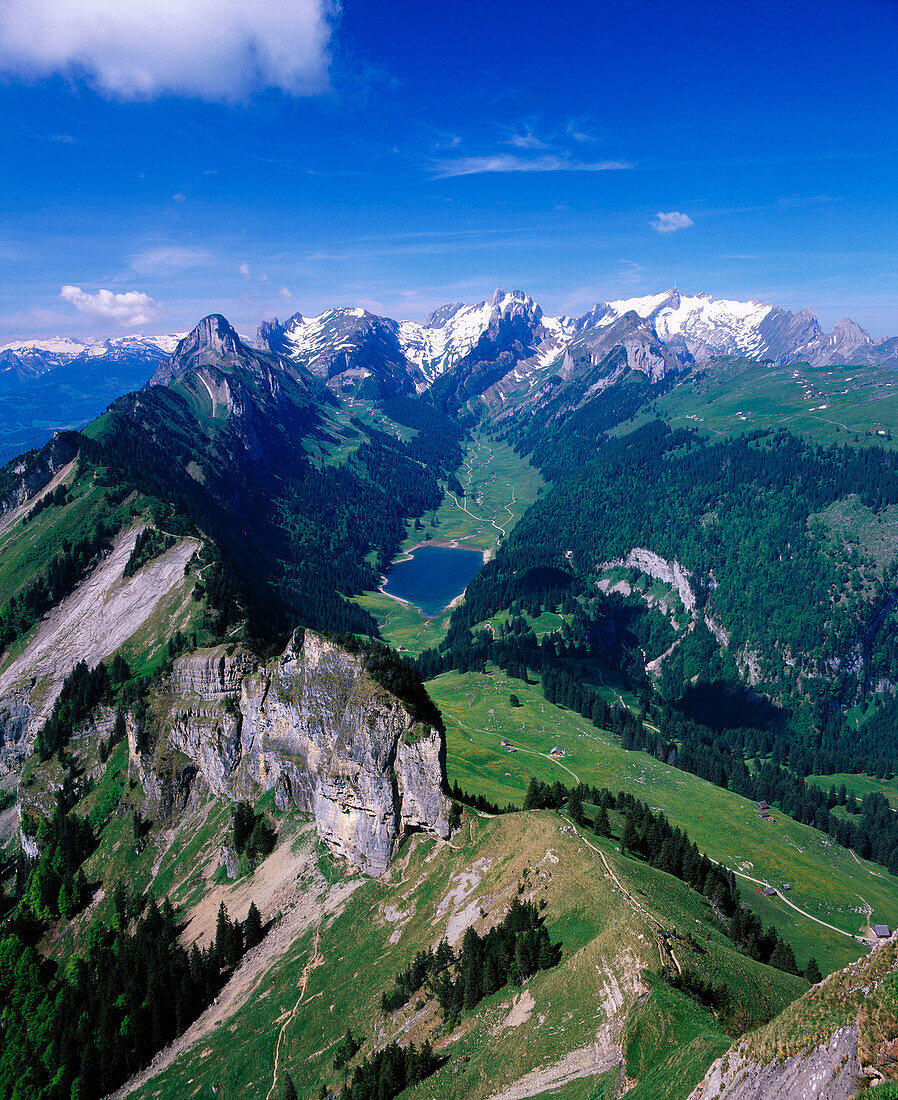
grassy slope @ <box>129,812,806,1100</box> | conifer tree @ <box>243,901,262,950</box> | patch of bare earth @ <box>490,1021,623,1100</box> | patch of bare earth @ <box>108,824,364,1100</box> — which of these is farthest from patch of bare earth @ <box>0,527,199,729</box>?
patch of bare earth @ <box>490,1021,623,1100</box>

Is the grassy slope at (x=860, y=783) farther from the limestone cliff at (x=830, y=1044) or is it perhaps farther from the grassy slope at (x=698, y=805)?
the limestone cliff at (x=830, y=1044)

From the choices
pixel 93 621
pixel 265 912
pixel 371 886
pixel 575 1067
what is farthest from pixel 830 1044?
pixel 93 621

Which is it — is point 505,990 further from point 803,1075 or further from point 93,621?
point 93,621

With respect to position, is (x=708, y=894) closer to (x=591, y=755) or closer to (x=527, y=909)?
(x=527, y=909)

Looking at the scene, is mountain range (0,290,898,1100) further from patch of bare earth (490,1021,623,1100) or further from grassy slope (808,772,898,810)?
grassy slope (808,772,898,810)

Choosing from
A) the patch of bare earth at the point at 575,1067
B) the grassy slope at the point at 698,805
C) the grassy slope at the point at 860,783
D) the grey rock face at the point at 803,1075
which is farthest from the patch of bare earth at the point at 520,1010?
the grassy slope at the point at 860,783
